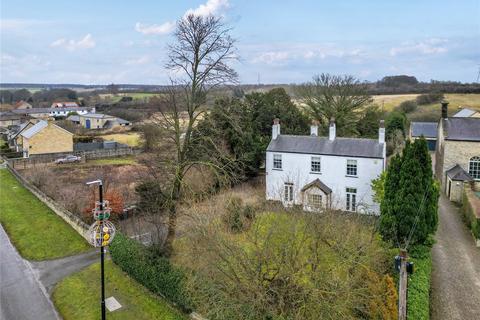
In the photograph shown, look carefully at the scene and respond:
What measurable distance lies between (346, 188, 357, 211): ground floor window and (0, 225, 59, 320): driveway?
2044cm

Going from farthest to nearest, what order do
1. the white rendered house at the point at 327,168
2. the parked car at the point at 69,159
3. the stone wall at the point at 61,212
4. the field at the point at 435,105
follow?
the field at the point at 435,105
the parked car at the point at 69,159
the white rendered house at the point at 327,168
the stone wall at the point at 61,212

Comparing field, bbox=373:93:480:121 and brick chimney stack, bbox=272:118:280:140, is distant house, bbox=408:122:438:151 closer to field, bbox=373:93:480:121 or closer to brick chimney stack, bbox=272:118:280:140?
field, bbox=373:93:480:121

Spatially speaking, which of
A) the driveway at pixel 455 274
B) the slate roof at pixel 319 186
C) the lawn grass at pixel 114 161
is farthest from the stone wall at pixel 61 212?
the driveway at pixel 455 274

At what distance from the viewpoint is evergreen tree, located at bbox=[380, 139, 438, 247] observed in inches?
701

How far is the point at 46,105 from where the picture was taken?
137000mm

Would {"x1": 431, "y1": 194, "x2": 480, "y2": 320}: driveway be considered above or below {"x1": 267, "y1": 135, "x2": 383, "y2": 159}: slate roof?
below

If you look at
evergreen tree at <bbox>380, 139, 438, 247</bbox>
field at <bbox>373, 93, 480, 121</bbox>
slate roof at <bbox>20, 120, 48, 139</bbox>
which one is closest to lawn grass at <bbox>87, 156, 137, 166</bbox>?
slate roof at <bbox>20, 120, 48, 139</bbox>

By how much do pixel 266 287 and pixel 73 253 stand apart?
553 inches

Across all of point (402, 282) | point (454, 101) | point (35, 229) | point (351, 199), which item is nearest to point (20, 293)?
point (35, 229)

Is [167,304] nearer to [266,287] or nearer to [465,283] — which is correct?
[266,287]

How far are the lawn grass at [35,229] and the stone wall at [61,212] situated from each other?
0.27m

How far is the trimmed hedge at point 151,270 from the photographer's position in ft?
48.1

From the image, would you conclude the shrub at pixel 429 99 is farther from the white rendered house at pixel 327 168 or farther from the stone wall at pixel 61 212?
the stone wall at pixel 61 212

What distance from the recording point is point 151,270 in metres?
16.0
